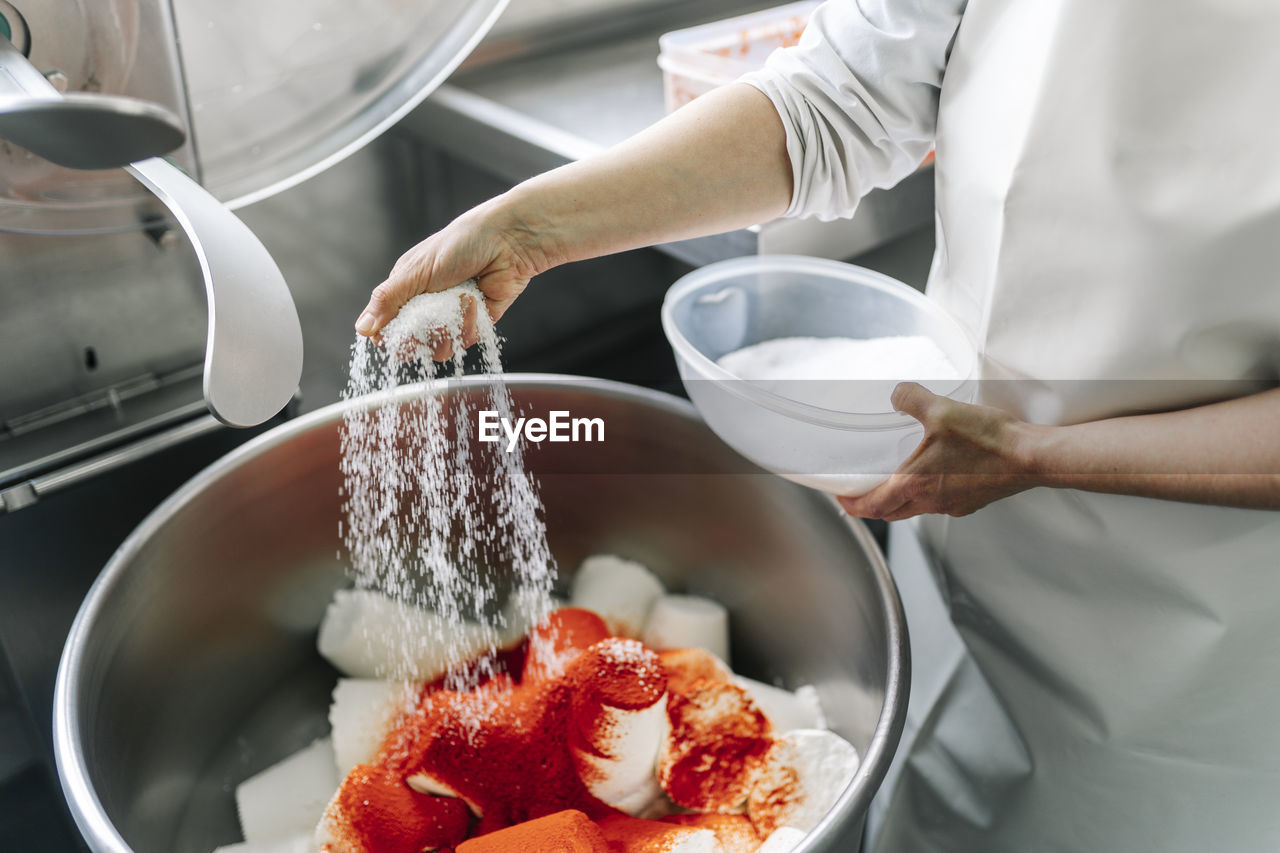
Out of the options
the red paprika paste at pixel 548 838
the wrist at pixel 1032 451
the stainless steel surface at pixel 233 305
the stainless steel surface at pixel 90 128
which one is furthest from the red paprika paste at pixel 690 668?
the stainless steel surface at pixel 90 128

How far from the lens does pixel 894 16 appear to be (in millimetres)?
658

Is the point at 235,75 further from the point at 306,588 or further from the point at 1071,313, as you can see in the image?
the point at 1071,313

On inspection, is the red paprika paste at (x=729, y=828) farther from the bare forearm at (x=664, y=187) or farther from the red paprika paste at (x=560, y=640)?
the bare forearm at (x=664, y=187)

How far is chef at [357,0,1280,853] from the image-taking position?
55cm

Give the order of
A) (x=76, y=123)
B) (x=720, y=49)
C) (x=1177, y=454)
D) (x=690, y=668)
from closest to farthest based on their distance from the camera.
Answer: (x=76, y=123) < (x=1177, y=454) < (x=690, y=668) < (x=720, y=49)

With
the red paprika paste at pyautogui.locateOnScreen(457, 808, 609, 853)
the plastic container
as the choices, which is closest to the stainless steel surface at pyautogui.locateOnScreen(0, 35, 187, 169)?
the red paprika paste at pyautogui.locateOnScreen(457, 808, 609, 853)

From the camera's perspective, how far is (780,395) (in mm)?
629

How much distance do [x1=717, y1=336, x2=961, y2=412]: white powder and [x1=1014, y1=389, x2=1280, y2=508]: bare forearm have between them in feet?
0.35

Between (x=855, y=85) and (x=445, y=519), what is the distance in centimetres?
48

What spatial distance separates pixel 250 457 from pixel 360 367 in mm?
184

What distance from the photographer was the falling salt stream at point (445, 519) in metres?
0.78

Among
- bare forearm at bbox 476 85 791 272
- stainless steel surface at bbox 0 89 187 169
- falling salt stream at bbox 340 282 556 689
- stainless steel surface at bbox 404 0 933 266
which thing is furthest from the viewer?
stainless steel surface at bbox 404 0 933 266

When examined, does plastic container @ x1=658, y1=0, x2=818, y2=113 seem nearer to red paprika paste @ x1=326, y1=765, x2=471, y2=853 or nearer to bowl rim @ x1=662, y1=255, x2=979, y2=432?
bowl rim @ x1=662, y1=255, x2=979, y2=432

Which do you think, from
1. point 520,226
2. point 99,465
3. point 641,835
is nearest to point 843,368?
point 520,226
